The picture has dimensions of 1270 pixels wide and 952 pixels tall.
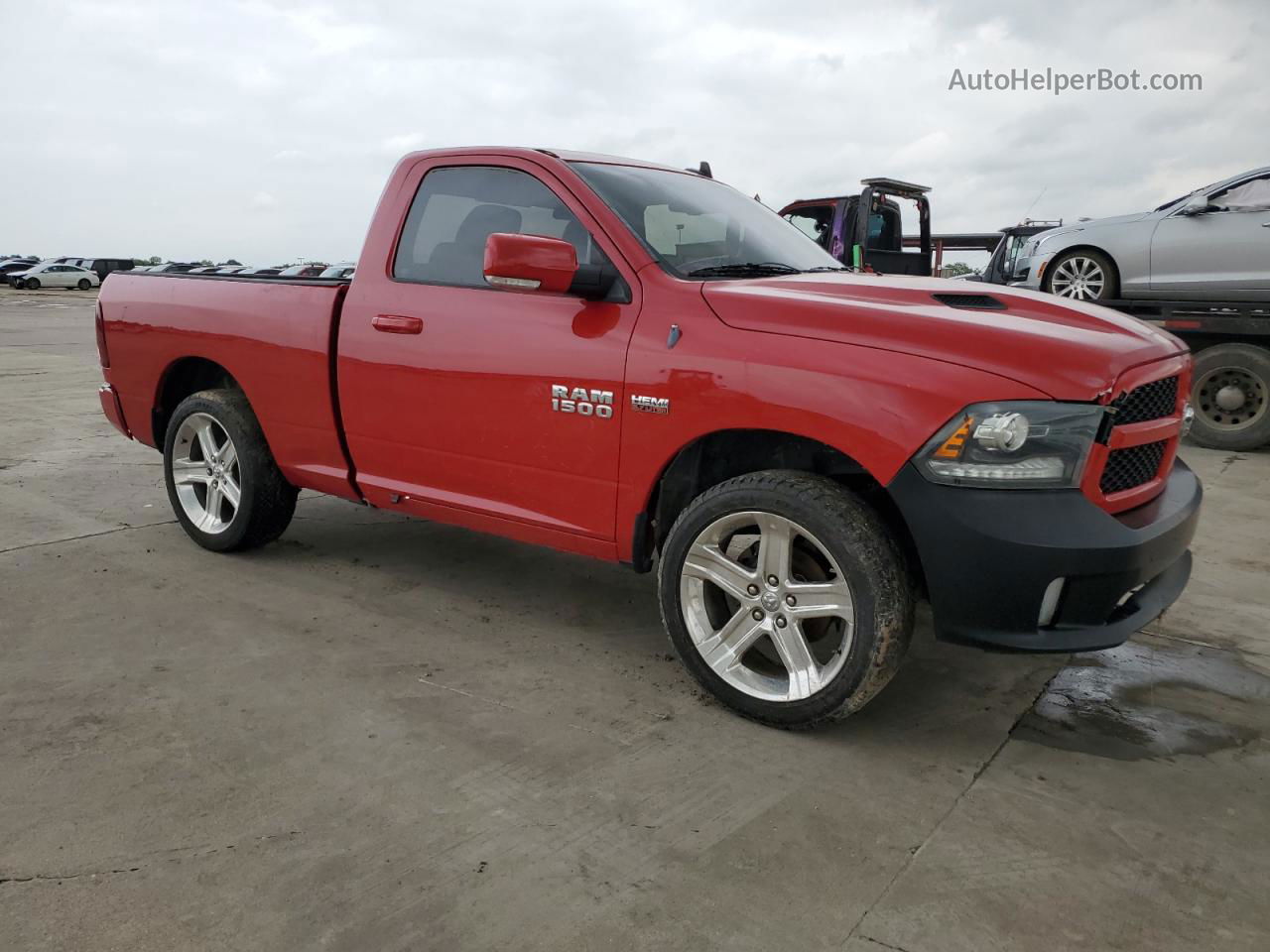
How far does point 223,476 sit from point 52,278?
47.7 m

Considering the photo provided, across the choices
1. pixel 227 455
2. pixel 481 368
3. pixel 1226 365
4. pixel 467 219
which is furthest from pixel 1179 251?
pixel 227 455

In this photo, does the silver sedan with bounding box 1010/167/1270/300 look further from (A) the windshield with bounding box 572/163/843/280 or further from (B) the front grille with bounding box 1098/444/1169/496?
(B) the front grille with bounding box 1098/444/1169/496

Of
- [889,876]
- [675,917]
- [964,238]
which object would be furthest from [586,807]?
[964,238]

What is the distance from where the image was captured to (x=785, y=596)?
3.07 meters

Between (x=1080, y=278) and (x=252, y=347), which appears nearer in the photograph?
(x=252, y=347)

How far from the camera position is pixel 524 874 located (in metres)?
2.37

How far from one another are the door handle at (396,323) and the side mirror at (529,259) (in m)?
0.69

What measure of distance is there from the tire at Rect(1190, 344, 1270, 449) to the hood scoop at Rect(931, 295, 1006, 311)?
6.03 metres

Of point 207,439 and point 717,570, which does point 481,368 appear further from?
point 207,439

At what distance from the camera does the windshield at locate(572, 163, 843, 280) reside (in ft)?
11.6

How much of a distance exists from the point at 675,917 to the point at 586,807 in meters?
0.50

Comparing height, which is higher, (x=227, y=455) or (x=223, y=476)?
(x=227, y=455)

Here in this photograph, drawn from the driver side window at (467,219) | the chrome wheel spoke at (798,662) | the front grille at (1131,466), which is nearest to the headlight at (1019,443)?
the front grille at (1131,466)

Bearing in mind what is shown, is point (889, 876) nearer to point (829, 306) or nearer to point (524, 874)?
point (524, 874)
